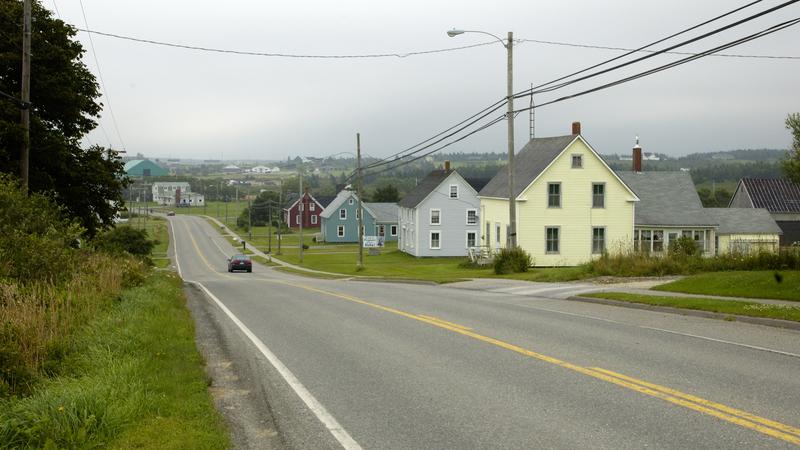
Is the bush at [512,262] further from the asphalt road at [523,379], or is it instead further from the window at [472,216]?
the window at [472,216]

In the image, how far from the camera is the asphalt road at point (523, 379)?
7.08 meters

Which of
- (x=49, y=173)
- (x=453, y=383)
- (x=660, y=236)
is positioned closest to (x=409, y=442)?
(x=453, y=383)

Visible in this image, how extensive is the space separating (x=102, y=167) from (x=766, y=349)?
1071 inches

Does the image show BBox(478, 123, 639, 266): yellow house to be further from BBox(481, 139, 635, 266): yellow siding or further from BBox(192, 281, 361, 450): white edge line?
BBox(192, 281, 361, 450): white edge line

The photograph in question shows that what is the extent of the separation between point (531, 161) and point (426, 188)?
24.1 metres

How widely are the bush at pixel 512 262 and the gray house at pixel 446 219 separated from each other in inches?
1375

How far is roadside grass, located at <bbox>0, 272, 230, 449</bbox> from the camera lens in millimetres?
6848

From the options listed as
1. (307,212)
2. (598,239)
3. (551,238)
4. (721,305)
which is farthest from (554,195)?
(307,212)

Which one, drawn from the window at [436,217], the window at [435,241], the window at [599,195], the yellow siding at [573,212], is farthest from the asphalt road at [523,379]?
the window at [436,217]

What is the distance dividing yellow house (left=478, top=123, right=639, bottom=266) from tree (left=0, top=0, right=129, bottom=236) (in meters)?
25.3

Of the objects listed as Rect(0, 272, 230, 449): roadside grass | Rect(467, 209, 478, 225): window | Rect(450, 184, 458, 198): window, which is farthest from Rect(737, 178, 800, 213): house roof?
Rect(0, 272, 230, 449): roadside grass

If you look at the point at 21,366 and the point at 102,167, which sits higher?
the point at 102,167

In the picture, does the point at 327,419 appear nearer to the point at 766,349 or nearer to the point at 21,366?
the point at 21,366

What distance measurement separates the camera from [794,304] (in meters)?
16.8
